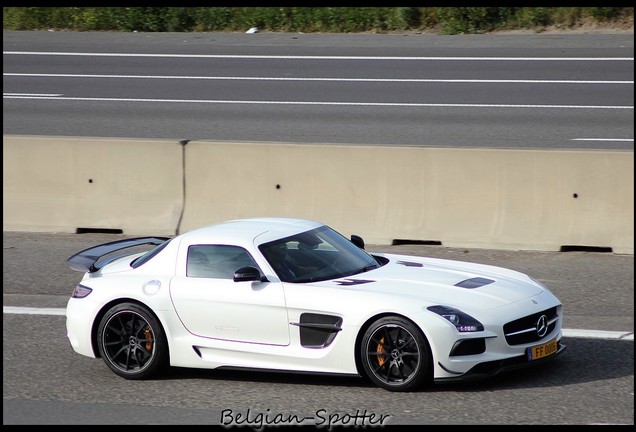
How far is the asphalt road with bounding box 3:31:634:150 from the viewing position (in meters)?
17.5

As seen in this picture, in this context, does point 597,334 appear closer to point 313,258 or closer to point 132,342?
point 313,258

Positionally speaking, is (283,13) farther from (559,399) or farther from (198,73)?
(559,399)

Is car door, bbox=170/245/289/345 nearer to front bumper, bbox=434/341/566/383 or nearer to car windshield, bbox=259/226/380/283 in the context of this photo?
car windshield, bbox=259/226/380/283

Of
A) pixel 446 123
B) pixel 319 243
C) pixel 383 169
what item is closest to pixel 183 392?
pixel 319 243

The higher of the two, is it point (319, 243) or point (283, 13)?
point (283, 13)

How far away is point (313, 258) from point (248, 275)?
2.04 ft

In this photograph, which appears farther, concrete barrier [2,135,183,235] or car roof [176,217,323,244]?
concrete barrier [2,135,183,235]

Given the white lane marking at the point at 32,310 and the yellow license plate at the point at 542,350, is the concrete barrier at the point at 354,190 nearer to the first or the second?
the white lane marking at the point at 32,310

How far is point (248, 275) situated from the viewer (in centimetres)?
765

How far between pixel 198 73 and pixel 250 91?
7.14 ft

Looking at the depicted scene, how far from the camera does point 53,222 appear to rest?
1288 cm

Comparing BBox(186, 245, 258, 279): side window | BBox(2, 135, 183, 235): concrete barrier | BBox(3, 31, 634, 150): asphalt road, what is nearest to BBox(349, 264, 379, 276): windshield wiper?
BBox(186, 245, 258, 279): side window

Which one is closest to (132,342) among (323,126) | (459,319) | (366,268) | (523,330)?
(366,268)

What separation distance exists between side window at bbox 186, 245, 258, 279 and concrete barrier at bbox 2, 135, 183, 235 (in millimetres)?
4535
